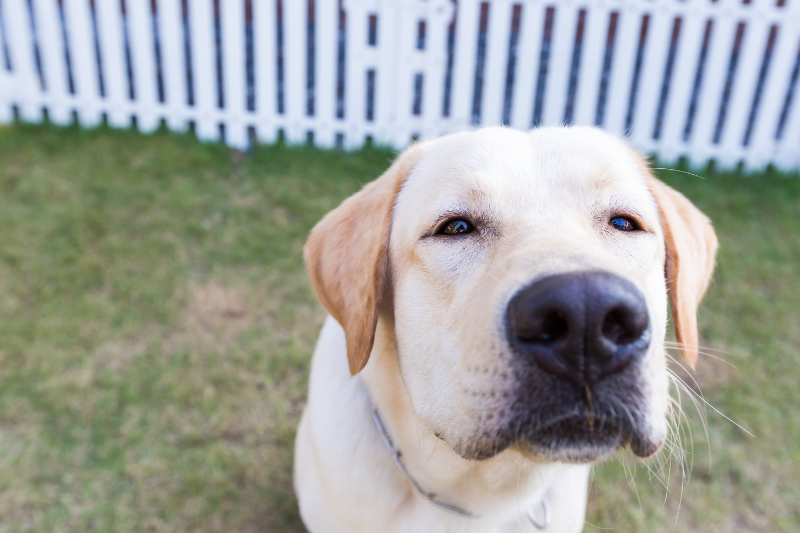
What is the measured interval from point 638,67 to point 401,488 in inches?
214

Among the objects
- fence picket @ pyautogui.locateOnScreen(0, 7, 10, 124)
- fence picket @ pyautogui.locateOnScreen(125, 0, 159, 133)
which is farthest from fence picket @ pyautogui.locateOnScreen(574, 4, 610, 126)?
fence picket @ pyautogui.locateOnScreen(0, 7, 10, 124)

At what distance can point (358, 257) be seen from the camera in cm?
180

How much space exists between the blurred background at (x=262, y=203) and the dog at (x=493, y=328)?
1102 mm

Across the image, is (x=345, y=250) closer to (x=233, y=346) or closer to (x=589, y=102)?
(x=233, y=346)

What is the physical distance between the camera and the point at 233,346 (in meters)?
3.61

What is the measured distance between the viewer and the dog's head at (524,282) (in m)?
1.22

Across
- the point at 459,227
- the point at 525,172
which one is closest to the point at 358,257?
the point at 459,227

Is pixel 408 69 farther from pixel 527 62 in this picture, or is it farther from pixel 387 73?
pixel 527 62

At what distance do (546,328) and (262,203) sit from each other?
158 inches

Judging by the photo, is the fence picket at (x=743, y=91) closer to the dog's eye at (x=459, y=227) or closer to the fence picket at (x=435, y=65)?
the fence picket at (x=435, y=65)

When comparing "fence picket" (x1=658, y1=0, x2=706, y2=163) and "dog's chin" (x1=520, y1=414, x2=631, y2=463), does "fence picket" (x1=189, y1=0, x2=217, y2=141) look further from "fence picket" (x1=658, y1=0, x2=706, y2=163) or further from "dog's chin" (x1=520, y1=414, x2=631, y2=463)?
"dog's chin" (x1=520, y1=414, x2=631, y2=463)

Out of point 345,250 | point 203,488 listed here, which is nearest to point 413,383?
point 345,250

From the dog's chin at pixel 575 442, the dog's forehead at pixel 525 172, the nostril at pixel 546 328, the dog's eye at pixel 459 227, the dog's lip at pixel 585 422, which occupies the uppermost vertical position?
the dog's forehead at pixel 525 172

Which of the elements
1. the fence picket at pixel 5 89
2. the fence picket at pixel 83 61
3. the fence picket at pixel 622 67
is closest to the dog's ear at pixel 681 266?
the fence picket at pixel 622 67
